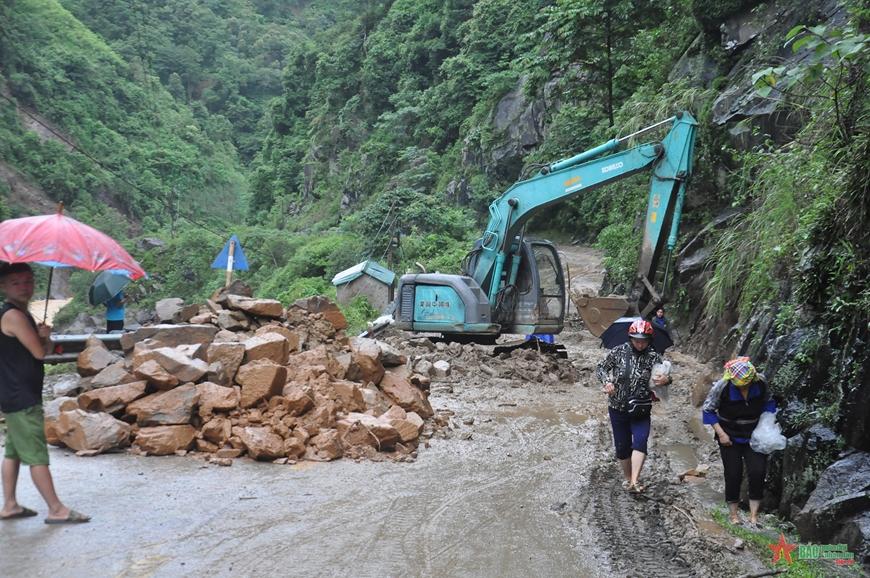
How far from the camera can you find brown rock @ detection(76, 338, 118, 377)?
26.1 ft

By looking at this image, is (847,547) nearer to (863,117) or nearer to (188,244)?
(863,117)

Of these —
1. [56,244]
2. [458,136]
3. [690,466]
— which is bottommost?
[690,466]

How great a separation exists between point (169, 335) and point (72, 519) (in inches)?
152

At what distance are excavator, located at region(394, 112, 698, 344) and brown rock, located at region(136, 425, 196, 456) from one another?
7342mm

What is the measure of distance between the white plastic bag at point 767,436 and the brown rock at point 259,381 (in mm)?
4638

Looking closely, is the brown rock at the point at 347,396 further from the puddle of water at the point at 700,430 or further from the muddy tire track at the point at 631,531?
the puddle of water at the point at 700,430

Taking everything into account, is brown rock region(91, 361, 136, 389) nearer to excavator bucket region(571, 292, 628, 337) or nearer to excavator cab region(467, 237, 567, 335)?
excavator cab region(467, 237, 567, 335)

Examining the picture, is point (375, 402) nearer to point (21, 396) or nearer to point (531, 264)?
point (21, 396)

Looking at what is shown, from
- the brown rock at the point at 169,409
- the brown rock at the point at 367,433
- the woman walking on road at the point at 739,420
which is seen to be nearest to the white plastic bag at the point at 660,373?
the woman walking on road at the point at 739,420

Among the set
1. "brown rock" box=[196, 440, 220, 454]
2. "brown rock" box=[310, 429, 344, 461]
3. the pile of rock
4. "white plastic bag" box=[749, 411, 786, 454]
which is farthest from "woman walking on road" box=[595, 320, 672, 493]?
"brown rock" box=[196, 440, 220, 454]

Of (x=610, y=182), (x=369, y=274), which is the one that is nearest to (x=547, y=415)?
(x=610, y=182)

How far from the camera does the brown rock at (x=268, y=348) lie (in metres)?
7.99

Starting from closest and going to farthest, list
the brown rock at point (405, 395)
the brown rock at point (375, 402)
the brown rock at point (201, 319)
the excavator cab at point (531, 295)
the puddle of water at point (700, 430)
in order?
the brown rock at point (375, 402)
the puddle of water at point (700, 430)
the brown rock at point (405, 395)
the brown rock at point (201, 319)
the excavator cab at point (531, 295)

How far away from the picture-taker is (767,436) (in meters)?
5.48
